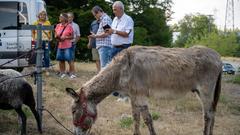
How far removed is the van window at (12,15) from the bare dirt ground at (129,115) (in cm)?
289

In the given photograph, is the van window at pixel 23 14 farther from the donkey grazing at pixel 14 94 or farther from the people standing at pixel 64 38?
the donkey grazing at pixel 14 94

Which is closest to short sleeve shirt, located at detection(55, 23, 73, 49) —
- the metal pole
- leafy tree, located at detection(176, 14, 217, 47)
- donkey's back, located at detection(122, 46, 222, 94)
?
the metal pole

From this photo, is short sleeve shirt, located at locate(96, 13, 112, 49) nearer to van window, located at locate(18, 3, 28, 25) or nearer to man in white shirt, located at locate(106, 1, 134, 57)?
man in white shirt, located at locate(106, 1, 134, 57)

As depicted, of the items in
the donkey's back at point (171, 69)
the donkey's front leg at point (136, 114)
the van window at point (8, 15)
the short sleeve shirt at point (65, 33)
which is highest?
the van window at point (8, 15)

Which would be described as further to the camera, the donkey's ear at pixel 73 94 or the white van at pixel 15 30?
the white van at pixel 15 30

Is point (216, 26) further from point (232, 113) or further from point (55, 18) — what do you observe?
point (232, 113)

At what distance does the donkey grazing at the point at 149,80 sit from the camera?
6840mm

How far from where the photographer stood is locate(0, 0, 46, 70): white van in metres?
13.8

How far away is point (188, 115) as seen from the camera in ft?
31.5

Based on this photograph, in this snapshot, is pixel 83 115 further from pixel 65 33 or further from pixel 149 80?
pixel 65 33

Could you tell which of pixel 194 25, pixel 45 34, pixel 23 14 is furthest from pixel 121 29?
pixel 194 25

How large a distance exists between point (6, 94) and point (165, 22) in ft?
126

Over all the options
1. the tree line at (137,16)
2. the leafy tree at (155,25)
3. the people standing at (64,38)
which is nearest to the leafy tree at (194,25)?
the tree line at (137,16)

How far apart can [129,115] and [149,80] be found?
2305 mm
